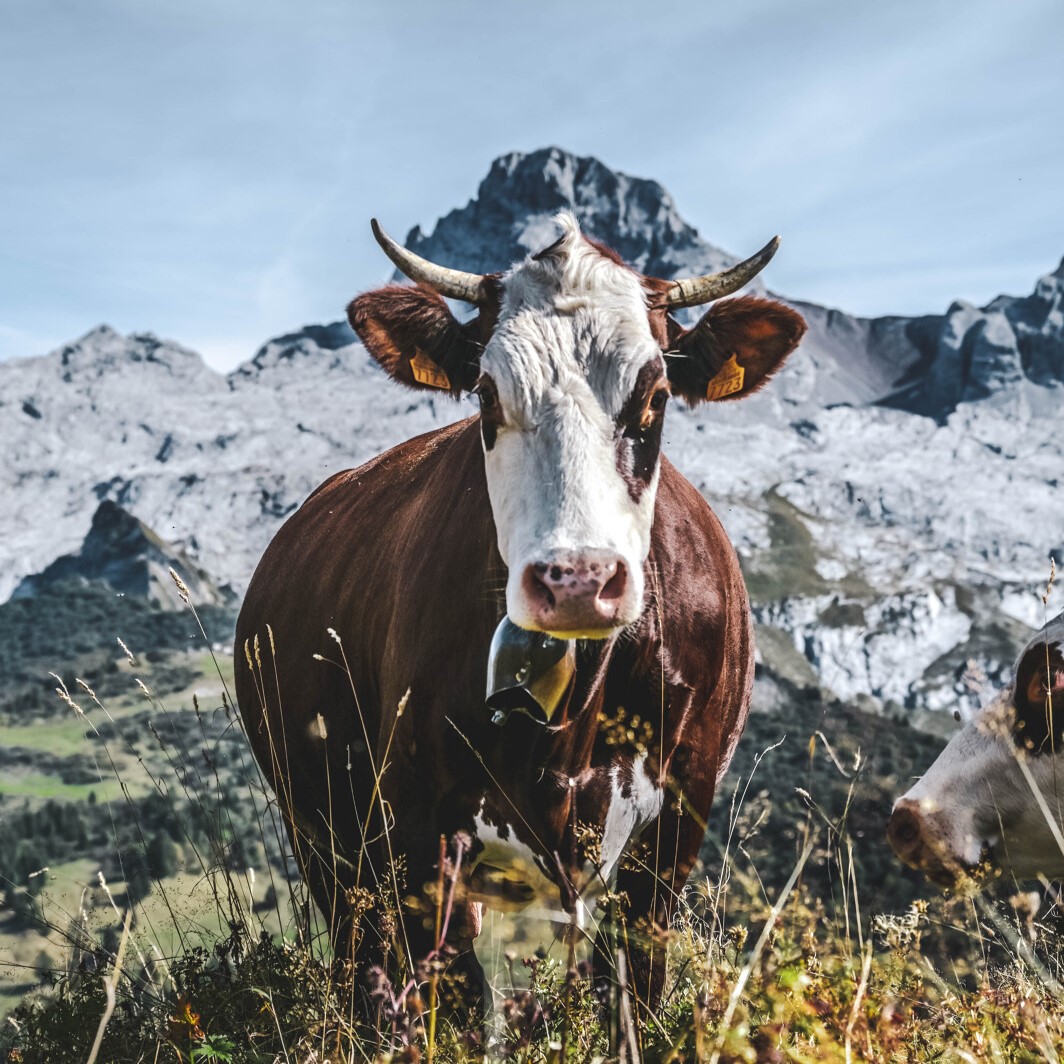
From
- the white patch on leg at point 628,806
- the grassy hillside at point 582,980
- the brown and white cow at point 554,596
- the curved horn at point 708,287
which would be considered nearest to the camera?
the grassy hillside at point 582,980

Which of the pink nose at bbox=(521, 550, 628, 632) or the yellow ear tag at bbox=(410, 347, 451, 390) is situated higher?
the yellow ear tag at bbox=(410, 347, 451, 390)

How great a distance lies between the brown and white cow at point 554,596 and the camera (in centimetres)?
363

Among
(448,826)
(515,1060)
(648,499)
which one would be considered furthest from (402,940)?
(648,499)

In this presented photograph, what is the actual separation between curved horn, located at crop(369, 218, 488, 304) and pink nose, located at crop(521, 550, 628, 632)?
5.15ft

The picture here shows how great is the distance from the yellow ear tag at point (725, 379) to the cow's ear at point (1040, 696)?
1814mm

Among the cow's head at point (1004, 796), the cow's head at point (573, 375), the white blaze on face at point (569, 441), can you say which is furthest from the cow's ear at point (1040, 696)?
the white blaze on face at point (569, 441)

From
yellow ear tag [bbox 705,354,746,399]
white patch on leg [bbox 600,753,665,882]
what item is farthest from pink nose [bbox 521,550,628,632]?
yellow ear tag [bbox 705,354,746,399]

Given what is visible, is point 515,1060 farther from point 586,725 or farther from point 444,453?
point 444,453

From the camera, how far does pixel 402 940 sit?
4.09m

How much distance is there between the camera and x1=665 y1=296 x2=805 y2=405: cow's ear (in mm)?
4562

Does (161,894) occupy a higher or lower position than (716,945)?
higher

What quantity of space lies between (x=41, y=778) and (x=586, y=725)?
78777mm

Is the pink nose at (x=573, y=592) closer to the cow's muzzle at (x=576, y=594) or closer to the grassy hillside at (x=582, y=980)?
the cow's muzzle at (x=576, y=594)

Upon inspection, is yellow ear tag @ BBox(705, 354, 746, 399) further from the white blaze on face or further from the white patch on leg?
the white patch on leg
